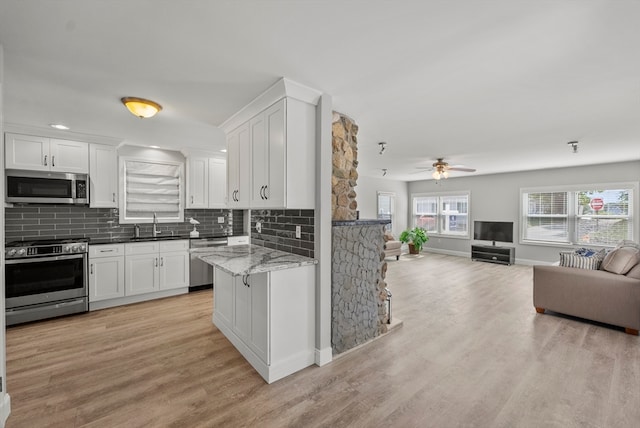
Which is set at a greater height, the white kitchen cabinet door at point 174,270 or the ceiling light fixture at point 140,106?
the ceiling light fixture at point 140,106

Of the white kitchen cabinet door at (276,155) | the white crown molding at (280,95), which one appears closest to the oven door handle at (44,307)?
the white kitchen cabinet door at (276,155)

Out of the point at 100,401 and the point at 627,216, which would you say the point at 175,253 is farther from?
the point at 627,216

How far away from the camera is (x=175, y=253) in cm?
448

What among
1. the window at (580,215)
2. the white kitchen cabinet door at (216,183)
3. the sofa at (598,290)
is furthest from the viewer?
the window at (580,215)

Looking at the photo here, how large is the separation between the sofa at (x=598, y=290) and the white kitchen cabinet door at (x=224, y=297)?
3964mm

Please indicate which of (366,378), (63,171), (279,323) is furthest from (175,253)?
(366,378)

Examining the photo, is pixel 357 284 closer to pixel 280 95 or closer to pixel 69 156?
pixel 280 95

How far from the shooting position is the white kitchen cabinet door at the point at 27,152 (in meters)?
3.50

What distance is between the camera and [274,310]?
2.31 meters

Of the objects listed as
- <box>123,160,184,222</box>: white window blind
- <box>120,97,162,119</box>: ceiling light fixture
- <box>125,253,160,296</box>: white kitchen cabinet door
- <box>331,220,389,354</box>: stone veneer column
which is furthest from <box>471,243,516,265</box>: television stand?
<box>120,97,162,119</box>: ceiling light fixture

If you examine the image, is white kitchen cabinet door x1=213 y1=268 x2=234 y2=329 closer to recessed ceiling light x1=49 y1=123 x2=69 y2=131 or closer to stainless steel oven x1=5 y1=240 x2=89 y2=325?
stainless steel oven x1=5 y1=240 x2=89 y2=325

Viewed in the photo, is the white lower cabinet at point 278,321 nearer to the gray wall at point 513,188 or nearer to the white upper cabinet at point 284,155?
the white upper cabinet at point 284,155

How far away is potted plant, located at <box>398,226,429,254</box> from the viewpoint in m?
8.45

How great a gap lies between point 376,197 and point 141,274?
20.7 ft
